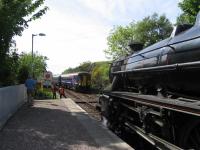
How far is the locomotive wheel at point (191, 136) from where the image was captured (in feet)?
23.7

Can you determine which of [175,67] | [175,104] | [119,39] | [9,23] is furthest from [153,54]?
[119,39]

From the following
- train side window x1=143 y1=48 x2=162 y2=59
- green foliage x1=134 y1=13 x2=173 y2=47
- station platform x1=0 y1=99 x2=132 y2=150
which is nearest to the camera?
train side window x1=143 y1=48 x2=162 y2=59

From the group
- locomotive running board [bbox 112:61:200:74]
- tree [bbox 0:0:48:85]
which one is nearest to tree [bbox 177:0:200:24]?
tree [bbox 0:0:48:85]

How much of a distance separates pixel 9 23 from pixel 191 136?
43.9ft

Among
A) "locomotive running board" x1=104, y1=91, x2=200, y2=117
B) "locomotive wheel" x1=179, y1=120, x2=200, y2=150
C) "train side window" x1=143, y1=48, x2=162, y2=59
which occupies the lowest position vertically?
"locomotive wheel" x1=179, y1=120, x2=200, y2=150

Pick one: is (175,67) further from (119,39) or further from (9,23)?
(119,39)

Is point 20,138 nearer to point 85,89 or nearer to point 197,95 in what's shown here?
point 197,95

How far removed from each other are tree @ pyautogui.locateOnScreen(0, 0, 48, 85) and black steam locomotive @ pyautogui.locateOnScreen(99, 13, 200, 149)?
8.30 meters

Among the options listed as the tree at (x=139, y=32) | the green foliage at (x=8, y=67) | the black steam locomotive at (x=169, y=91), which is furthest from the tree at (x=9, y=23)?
the tree at (x=139, y=32)

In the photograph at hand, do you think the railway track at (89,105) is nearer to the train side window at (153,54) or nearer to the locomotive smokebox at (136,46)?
the locomotive smokebox at (136,46)

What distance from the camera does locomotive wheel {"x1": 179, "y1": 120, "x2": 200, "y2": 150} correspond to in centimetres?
721

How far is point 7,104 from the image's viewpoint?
16172 millimetres

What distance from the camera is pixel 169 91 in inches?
351

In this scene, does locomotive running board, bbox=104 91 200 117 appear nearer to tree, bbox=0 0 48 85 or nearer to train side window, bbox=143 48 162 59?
train side window, bbox=143 48 162 59
